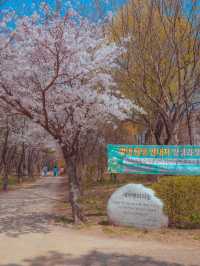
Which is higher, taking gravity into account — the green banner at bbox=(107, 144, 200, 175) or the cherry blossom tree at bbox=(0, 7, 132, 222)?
the cherry blossom tree at bbox=(0, 7, 132, 222)

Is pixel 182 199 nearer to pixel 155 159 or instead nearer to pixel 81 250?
pixel 155 159

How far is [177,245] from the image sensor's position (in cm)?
793

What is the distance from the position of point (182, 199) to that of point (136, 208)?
1187 mm

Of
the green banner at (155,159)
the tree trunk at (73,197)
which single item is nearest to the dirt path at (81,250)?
the tree trunk at (73,197)

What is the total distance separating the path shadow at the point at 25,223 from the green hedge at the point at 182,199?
3128mm

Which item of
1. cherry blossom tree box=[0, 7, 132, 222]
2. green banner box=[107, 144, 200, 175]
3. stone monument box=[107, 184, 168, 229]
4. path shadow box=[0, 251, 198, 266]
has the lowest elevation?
path shadow box=[0, 251, 198, 266]

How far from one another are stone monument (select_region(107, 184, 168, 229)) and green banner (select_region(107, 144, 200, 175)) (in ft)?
2.46

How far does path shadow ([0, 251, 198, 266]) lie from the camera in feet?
21.5

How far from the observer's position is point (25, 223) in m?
10.9

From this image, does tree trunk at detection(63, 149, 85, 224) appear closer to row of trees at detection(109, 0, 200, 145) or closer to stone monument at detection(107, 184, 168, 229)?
stone monument at detection(107, 184, 168, 229)

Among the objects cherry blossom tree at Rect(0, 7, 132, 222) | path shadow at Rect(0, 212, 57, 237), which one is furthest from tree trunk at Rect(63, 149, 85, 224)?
path shadow at Rect(0, 212, 57, 237)

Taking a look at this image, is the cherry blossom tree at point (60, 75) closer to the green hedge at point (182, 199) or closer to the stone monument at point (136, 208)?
the stone monument at point (136, 208)

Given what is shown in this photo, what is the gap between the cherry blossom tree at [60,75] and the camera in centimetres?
964

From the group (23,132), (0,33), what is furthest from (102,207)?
(23,132)
